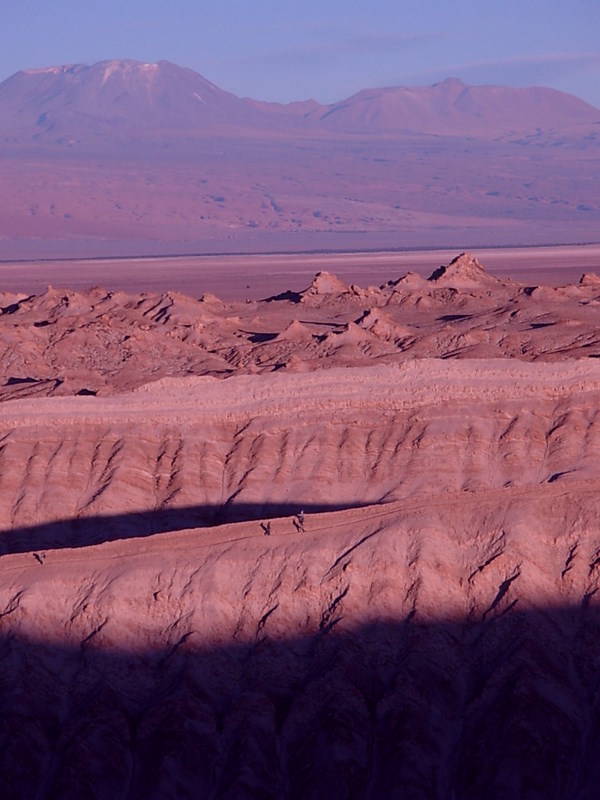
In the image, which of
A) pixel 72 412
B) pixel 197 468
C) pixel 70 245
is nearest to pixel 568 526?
pixel 197 468

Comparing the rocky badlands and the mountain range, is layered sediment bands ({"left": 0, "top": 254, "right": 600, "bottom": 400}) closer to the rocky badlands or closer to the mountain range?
the rocky badlands

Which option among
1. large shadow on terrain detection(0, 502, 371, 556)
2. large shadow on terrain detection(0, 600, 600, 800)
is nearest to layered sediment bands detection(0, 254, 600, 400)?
large shadow on terrain detection(0, 502, 371, 556)

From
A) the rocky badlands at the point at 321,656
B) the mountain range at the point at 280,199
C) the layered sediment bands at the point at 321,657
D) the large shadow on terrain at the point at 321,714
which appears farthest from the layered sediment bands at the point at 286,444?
the mountain range at the point at 280,199

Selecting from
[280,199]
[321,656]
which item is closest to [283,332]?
[321,656]

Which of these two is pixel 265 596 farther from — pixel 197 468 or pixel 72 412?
pixel 72 412

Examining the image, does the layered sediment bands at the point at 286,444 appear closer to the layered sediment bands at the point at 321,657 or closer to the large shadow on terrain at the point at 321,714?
the layered sediment bands at the point at 321,657

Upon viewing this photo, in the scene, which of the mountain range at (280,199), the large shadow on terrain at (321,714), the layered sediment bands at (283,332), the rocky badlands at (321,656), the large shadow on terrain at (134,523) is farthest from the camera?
the mountain range at (280,199)
